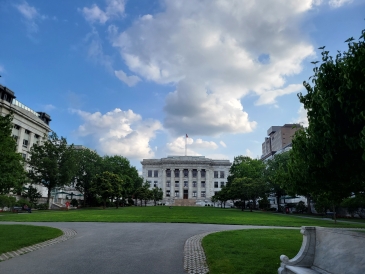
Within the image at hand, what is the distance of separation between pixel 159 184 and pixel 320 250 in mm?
130978

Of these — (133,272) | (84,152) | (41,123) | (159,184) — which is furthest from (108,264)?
(159,184)

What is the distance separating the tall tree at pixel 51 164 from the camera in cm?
5228

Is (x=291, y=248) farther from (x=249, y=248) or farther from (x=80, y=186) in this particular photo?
(x=80, y=186)

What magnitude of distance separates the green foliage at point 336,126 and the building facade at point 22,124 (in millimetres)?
63975

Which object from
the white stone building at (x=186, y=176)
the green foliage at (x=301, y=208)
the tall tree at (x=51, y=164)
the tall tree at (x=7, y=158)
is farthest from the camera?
the white stone building at (x=186, y=176)

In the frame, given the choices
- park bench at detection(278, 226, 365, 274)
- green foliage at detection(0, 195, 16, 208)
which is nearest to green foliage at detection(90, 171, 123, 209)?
green foliage at detection(0, 195, 16, 208)

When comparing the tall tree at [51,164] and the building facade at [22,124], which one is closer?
the tall tree at [51,164]

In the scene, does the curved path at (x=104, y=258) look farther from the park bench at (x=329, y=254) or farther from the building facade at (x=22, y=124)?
the building facade at (x=22, y=124)

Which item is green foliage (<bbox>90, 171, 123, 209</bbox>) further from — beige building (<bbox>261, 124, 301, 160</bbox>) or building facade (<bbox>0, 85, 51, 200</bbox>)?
beige building (<bbox>261, 124, 301, 160</bbox>)

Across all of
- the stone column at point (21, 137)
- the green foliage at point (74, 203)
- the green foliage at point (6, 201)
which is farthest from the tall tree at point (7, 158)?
the stone column at point (21, 137)

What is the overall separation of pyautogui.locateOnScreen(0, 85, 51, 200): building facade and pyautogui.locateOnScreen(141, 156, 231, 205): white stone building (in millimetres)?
64894

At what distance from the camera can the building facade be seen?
62.3m

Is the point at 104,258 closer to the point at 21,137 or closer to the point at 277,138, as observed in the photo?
the point at 21,137

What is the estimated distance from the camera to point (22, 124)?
6744 centimetres
